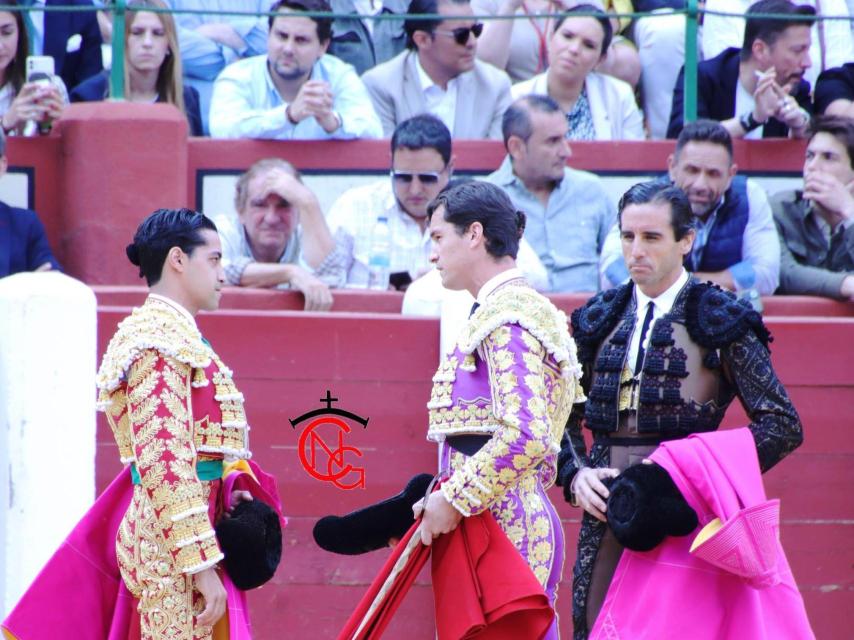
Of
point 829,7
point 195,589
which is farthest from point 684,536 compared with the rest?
point 829,7

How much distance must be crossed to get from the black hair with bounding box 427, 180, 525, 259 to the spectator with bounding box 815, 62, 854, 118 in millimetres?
3471

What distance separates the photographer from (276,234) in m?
6.28

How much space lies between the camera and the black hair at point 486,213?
3.92 m

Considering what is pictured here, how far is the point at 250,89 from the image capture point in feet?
22.5

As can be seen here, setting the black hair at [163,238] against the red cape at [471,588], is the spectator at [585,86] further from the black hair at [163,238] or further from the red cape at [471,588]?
the red cape at [471,588]

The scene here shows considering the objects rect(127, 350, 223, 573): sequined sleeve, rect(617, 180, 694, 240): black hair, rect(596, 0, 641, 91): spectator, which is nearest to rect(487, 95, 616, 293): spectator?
rect(596, 0, 641, 91): spectator

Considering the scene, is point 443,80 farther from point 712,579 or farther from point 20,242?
point 712,579

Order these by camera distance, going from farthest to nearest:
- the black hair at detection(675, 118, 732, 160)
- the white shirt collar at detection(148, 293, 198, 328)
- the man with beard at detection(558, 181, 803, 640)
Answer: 1. the black hair at detection(675, 118, 732, 160)
2. the man with beard at detection(558, 181, 803, 640)
3. the white shirt collar at detection(148, 293, 198, 328)

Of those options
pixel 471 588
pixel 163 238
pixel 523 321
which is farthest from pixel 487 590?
pixel 163 238

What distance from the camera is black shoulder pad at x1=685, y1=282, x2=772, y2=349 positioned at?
4176 mm

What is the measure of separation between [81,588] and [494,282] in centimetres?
128

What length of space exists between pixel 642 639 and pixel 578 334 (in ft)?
2.88

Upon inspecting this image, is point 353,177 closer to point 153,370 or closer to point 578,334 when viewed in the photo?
point 578,334

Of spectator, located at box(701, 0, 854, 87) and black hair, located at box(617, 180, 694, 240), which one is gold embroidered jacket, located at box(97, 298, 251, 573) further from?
spectator, located at box(701, 0, 854, 87)
